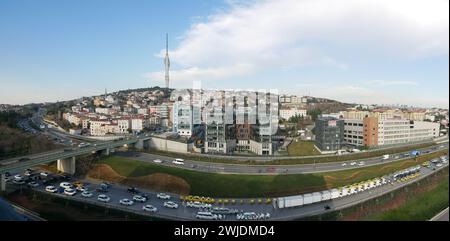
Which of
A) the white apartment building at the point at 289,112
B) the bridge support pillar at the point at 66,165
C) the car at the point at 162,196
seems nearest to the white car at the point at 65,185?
the bridge support pillar at the point at 66,165

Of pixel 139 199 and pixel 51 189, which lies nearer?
pixel 139 199

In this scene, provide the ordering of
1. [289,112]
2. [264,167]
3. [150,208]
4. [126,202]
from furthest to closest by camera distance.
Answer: [289,112]
[264,167]
[126,202]
[150,208]

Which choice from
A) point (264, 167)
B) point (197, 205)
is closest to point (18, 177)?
point (197, 205)

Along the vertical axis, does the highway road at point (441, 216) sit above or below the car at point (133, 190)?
above

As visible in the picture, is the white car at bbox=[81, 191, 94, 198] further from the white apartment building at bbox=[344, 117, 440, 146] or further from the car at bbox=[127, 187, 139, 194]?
the white apartment building at bbox=[344, 117, 440, 146]

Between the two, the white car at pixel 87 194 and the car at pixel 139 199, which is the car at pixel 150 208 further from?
the white car at pixel 87 194

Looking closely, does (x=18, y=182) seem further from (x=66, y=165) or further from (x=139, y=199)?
(x=139, y=199)

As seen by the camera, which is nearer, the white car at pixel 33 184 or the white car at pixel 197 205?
the white car at pixel 197 205

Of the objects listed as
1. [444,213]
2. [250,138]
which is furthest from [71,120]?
[444,213]

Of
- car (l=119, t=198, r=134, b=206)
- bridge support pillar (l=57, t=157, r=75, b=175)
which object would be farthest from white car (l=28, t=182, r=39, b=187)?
car (l=119, t=198, r=134, b=206)
